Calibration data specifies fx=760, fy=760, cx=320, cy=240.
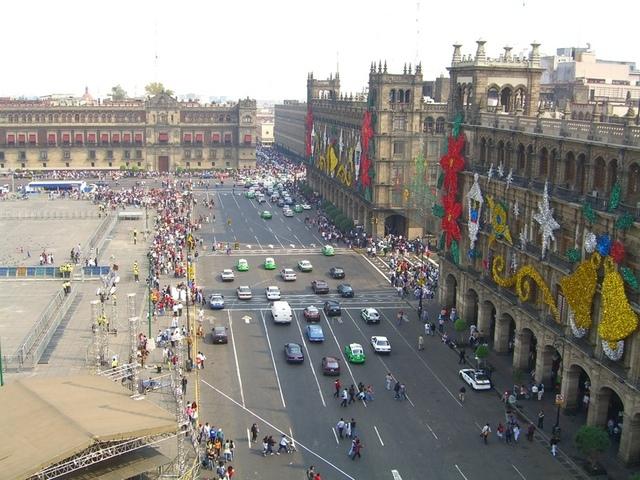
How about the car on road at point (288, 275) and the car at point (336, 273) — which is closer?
the car on road at point (288, 275)

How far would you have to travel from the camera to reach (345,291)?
227 feet

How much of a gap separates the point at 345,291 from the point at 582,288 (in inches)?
1194

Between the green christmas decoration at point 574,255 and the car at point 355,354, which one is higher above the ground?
the green christmas decoration at point 574,255

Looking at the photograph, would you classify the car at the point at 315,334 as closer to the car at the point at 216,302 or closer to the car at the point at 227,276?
the car at the point at 216,302

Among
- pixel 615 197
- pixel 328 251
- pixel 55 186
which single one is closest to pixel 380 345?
pixel 615 197

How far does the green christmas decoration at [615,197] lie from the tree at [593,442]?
11.2 meters

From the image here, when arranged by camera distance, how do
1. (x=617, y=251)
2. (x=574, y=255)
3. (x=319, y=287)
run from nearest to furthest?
(x=617, y=251), (x=574, y=255), (x=319, y=287)

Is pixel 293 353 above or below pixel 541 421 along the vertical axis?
above

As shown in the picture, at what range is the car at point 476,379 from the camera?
4759 centimetres

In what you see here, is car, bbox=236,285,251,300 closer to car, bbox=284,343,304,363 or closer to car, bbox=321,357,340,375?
car, bbox=284,343,304,363

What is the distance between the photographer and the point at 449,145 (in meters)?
61.7

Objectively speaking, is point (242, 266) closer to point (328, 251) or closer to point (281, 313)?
point (328, 251)

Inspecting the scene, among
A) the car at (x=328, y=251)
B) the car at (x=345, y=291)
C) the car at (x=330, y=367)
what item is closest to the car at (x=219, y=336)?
the car at (x=330, y=367)

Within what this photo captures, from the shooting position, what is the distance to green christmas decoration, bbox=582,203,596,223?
40656 mm
